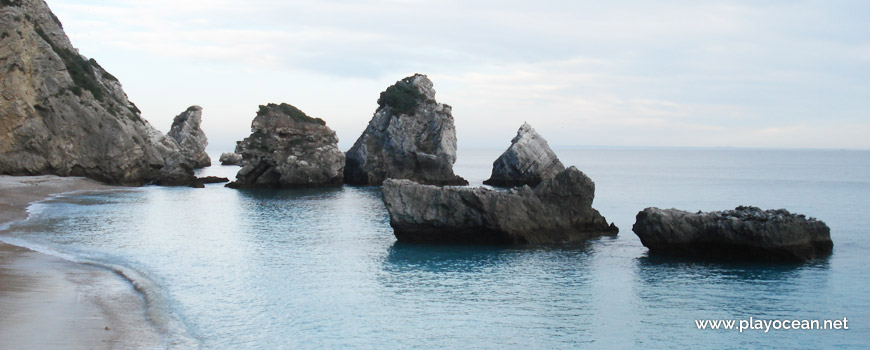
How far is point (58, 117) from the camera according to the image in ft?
195

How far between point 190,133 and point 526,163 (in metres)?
63.7

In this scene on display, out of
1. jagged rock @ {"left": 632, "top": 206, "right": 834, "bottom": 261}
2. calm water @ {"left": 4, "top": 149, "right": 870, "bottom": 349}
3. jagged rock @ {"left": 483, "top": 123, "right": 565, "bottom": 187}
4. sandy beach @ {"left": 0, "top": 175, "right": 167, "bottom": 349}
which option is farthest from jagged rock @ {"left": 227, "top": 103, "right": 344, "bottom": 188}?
jagged rock @ {"left": 632, "top": 206, "right": 834, "bottom": 261}

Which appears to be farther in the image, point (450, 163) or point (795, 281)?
point (450, 163)

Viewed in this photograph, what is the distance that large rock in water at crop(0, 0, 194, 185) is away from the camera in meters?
55.0

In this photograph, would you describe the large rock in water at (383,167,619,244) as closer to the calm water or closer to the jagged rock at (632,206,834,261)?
the calm water

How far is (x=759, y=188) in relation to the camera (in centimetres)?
7375

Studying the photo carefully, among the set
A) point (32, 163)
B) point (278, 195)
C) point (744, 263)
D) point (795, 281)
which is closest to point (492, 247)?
point (744, 263)

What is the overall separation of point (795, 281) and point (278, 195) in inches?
1825

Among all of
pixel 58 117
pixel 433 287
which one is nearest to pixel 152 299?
pixel 433 287

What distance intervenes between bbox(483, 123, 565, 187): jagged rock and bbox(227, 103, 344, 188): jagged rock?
18.0 m

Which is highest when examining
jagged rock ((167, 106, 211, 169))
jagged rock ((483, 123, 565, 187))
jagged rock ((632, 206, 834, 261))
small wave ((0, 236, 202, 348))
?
jagged rock ((167, 106, 211, 169))

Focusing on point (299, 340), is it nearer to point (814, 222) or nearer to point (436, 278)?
point (436, 278)

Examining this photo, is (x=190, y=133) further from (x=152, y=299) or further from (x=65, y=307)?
(x=65, y=307)

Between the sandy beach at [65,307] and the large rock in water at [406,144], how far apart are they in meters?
51.5
